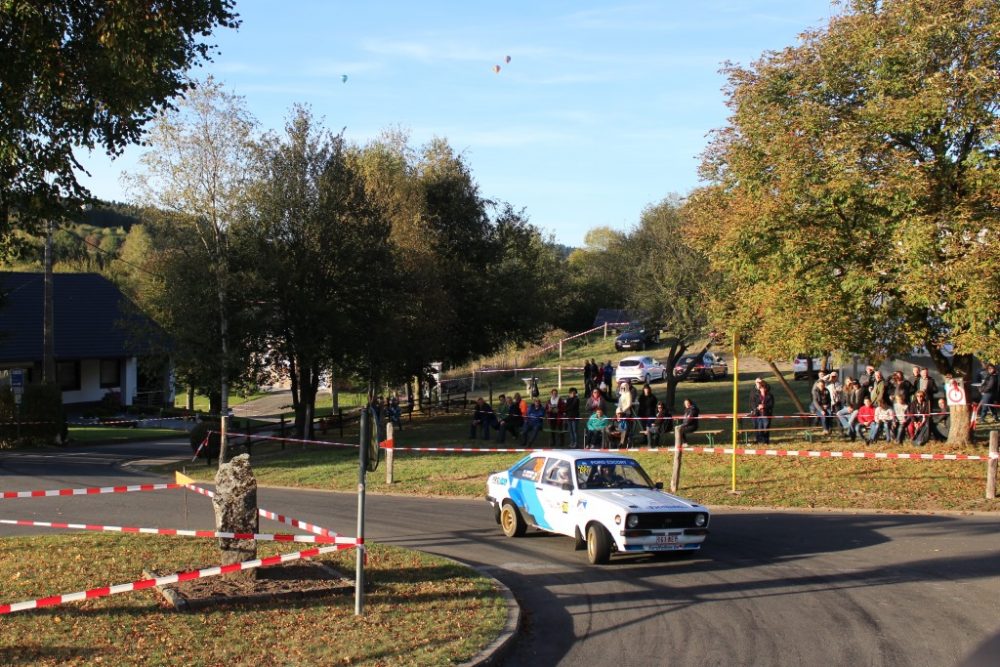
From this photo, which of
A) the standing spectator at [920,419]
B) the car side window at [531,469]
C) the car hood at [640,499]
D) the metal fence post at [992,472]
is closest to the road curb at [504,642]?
the car hood at [640,499]

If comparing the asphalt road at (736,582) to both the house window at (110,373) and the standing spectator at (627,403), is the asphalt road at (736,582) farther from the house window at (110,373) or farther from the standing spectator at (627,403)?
the house window at (110,373)

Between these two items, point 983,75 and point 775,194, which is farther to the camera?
point 775,194

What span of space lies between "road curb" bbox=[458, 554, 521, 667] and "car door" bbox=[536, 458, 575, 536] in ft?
9.33

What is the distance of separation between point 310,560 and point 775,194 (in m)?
12.6

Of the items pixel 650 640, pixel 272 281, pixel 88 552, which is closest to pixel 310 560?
pixel 88 552

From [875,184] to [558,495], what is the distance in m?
9.26

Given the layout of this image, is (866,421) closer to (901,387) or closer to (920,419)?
(901,387)

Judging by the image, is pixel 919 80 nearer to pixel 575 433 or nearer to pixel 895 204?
pixel 895 204

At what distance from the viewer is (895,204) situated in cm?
1728

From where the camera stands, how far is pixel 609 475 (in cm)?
1352

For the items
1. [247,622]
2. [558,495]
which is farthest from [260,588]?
[558,495]

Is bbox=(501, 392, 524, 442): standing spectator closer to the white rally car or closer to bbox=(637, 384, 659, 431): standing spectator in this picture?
bbox=(637, 384, 659, 431): standing spectator

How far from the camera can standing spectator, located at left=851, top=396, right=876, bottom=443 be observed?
68.3 feet

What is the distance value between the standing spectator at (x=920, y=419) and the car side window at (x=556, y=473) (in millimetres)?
10240
